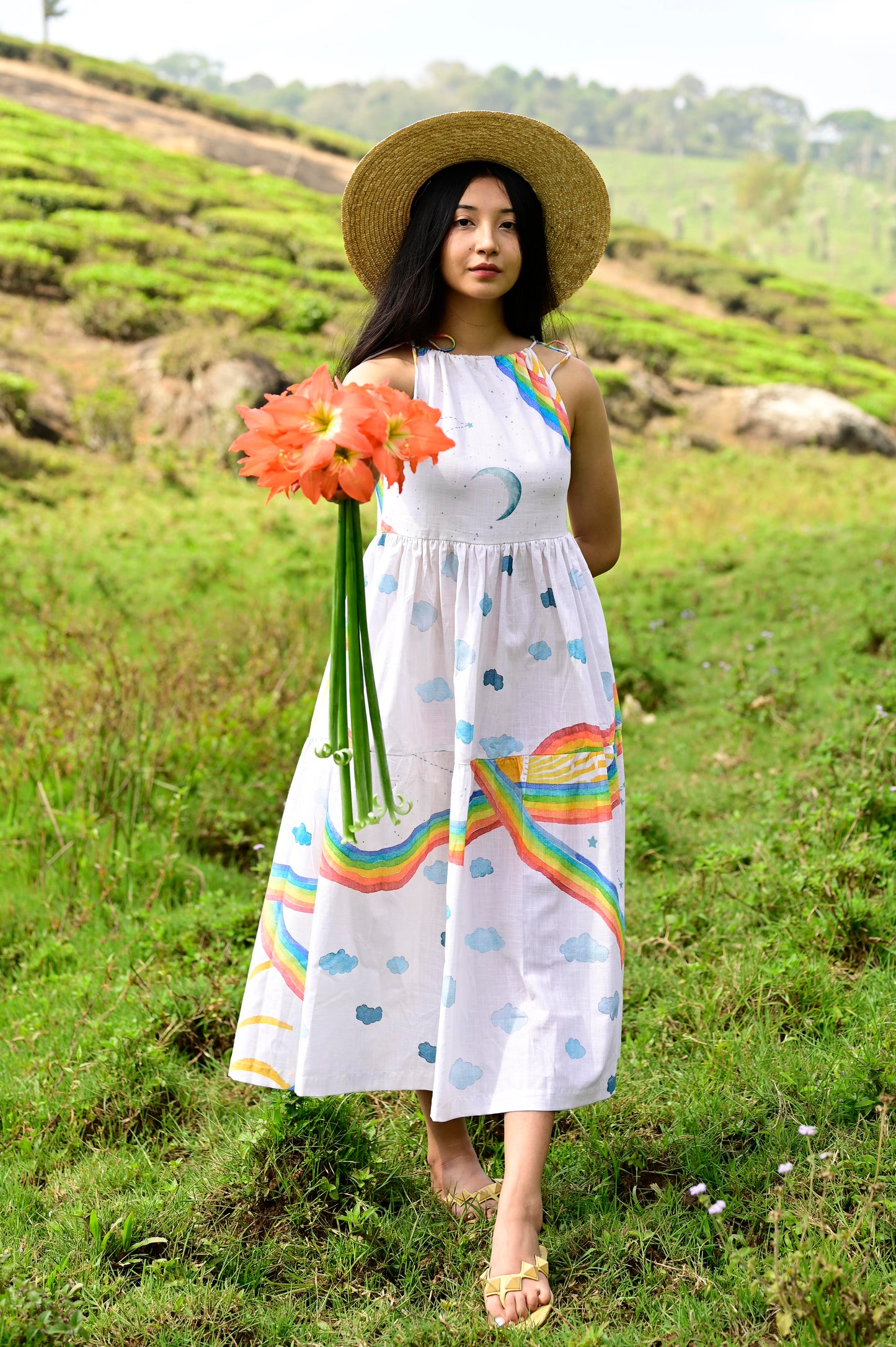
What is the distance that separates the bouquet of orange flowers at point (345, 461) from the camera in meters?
1.54

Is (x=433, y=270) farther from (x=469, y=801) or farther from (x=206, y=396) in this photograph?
(x=206, y=396)

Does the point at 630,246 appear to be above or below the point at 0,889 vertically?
above

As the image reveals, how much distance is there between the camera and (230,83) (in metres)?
132

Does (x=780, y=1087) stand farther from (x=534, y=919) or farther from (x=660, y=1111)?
(x=534, y=919)

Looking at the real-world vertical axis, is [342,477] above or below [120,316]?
above

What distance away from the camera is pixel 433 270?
2.01 metres

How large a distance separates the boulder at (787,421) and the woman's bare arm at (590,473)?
1286 centimetres

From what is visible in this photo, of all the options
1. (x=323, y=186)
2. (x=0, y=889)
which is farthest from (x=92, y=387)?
(x=323, y=186)

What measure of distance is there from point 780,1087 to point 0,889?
85.0 inches

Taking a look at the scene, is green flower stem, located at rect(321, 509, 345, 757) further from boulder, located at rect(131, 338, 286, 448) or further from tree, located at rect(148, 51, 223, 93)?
tree, located at rect(148, 51, 223, 93)

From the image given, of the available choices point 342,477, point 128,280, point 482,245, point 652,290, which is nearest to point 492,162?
point 482,245

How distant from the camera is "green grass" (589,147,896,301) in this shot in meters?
57.7

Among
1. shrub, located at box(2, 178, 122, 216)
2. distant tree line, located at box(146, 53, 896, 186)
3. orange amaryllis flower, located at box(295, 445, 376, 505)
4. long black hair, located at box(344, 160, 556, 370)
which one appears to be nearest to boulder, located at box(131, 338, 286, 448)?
shrub, located at box(2, 178, 122, 216)

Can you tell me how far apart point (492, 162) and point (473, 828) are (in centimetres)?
122
